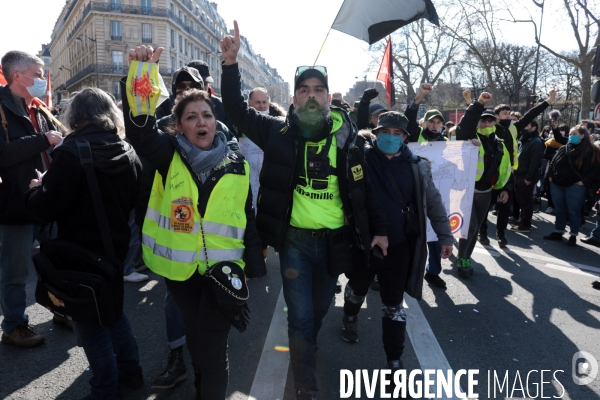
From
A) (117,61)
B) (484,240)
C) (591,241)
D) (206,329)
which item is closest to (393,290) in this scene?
(206,329)

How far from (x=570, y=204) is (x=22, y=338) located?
26.6 ft

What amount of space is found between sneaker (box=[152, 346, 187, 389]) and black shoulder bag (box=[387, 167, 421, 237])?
5.96 ft

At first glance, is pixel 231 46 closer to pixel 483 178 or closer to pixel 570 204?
pixel 483 178

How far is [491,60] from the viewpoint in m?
28.9

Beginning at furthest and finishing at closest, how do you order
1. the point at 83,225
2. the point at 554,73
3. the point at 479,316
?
the point at 554,73 → the point at 479,316 → the point at 83,225

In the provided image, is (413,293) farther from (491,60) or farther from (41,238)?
(491,60)

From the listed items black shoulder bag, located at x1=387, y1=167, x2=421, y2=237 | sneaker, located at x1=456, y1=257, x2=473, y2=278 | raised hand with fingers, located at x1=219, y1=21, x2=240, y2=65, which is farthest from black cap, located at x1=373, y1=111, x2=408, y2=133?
sneaker, located at x1=456, y1=257, x2=473, y2=278

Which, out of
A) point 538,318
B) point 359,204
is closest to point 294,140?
point 359,204

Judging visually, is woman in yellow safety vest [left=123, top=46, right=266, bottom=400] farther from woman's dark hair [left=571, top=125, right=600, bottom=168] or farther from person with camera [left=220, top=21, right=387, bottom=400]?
woman's dark hair [left=571, top=125, right=600, bottom=168]

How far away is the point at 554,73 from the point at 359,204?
40620 mm

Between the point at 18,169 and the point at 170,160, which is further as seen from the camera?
the point at 18,169

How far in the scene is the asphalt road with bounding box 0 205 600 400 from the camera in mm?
2885

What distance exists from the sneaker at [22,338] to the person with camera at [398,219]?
2.55m

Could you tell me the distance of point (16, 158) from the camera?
2951 mm
